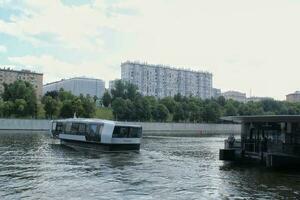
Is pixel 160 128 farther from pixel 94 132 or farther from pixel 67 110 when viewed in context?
pixel 94 132

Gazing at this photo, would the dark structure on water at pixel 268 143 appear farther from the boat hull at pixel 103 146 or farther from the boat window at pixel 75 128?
the boat window at pixel 75 128

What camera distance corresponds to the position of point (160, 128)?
542 feet

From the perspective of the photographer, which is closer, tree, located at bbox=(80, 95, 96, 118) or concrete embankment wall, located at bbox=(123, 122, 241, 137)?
tree, located at bbox=(80, 95, 96, 118)

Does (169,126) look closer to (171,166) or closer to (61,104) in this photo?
(61,104)

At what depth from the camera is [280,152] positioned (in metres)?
43.9

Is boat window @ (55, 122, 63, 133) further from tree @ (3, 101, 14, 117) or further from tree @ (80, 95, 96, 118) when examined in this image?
tree @ (80, 95, 96, 118)

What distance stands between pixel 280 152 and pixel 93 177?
68.0ft

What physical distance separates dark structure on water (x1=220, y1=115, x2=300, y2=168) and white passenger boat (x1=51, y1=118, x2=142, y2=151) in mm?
12938

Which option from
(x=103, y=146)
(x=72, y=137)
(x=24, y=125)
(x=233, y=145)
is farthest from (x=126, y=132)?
(x=24, y=125)

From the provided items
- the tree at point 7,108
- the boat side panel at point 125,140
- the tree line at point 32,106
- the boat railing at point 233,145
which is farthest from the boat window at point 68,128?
the tree at point 7,108

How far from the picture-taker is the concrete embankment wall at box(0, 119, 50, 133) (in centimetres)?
12664

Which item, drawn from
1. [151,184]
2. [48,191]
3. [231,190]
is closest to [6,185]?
[48,191]

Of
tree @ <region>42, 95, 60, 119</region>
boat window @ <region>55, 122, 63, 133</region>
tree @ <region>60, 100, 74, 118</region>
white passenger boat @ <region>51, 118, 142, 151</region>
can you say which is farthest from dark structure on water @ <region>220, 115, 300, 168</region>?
tree @ <region>42, 95, 60, 119</region>

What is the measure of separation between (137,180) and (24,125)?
107m
